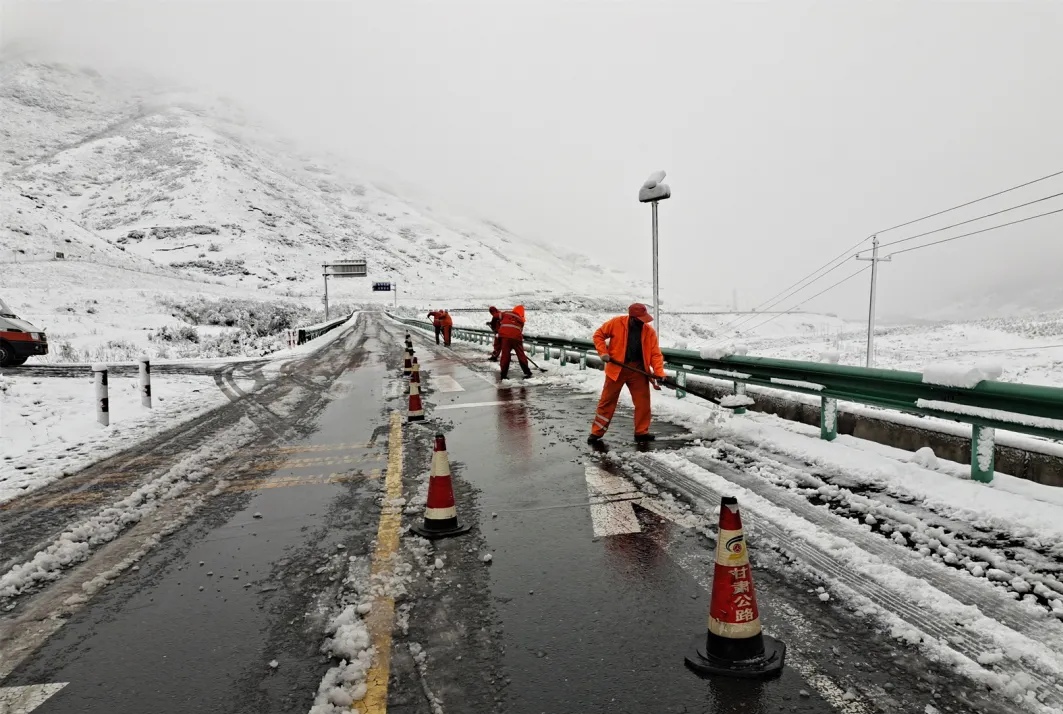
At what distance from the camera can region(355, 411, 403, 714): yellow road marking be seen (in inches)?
101

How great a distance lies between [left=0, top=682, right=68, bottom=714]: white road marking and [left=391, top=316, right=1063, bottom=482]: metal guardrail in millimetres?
6490

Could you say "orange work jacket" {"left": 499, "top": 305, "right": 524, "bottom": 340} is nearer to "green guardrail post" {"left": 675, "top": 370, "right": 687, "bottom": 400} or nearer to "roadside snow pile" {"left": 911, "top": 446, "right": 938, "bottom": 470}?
"green guardrail post" {"left": 675, "top": 370, "right": 687, "bottom": 400}

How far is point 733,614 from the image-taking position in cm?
278

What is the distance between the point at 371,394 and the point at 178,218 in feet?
595

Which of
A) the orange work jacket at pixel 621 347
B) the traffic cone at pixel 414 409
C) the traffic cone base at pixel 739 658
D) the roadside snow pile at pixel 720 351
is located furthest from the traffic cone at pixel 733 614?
the traffic cone at pixel 414 409

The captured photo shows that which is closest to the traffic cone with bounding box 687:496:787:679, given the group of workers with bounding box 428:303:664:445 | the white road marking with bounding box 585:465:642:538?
the white road marking with bounding box 585:465:642:538

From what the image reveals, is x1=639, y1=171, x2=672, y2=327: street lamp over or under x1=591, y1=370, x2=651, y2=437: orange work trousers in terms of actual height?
over

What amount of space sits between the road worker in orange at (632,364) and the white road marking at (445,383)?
5.92 meters

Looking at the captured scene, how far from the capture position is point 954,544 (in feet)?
13.5

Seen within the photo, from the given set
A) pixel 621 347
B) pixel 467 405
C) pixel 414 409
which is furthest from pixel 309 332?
pixel 621 347

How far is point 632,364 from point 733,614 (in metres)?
5.20

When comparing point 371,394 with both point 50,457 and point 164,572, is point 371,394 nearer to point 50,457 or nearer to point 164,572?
point 50,457

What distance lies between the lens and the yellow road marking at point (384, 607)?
2.57 meters

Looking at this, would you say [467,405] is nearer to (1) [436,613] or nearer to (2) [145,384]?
(2) [145,384]
